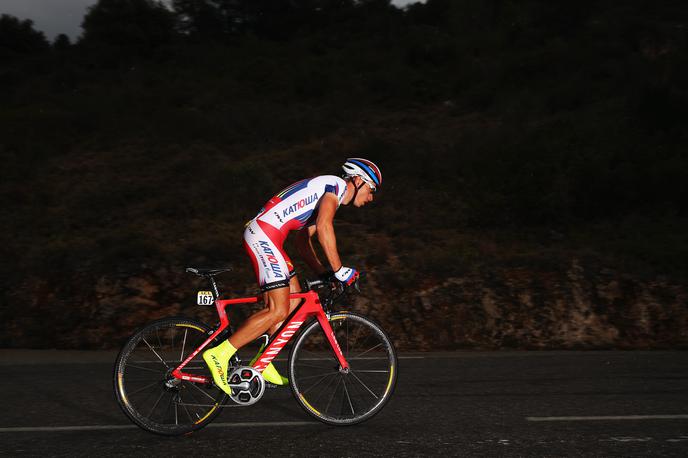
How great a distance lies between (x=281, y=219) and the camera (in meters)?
5.06

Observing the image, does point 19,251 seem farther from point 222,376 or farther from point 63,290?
point 222,376

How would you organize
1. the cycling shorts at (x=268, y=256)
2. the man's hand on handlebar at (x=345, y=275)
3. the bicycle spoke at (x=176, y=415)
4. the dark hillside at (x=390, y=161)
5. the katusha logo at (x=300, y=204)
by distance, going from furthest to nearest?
the dark hillside at (x=390, y=161)
the katusha logo at (x=300, y=204)
the cycling shorts at (x=268, y=256)
the bicycle spoke at (x=176, y=415)
the man's hand on handlebar at (x=345, y=275)

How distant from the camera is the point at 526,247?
13.5 meters

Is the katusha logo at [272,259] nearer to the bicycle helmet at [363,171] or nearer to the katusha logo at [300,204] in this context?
the katusha logo at [300,204]

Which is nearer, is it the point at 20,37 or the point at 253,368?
the point at 253,368

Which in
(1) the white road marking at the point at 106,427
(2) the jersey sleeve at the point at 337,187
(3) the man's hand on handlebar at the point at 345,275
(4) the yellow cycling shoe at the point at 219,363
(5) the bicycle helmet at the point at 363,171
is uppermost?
(5) the bicycle helmet at the point at 363,171

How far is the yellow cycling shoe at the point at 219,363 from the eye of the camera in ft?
15.7

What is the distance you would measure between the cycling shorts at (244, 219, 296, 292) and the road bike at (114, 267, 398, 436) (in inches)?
6.0

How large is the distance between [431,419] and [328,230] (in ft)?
5.59

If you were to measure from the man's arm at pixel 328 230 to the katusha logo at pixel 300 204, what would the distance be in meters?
0.11

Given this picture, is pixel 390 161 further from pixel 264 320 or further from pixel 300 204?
pixel 264 320

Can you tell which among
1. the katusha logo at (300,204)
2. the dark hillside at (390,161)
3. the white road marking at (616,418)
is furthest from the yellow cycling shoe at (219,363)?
the dark hillside at (390,161)

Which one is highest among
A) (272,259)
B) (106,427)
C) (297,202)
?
(297,202)

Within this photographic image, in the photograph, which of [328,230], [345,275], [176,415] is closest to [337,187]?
[328,230]
